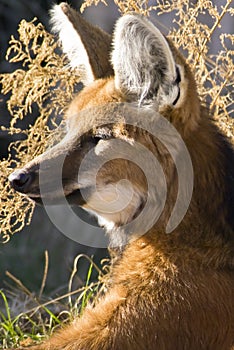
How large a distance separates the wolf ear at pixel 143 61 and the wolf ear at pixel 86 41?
0.40m

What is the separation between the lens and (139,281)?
325cm

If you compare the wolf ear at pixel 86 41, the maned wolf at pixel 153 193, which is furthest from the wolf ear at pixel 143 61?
the wolf ear at pixel 86 41

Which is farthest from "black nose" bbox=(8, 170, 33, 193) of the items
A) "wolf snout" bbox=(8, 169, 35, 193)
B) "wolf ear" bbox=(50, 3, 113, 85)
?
"wolf ear" bbox=(50, 3, 113, 85)

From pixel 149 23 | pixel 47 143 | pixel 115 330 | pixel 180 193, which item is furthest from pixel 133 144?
pixel 47 143

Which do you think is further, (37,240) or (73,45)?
(37,240)

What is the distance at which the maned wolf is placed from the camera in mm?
3146

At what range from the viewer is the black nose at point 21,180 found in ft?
10.4

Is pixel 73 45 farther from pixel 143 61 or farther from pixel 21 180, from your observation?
pixel 21 180

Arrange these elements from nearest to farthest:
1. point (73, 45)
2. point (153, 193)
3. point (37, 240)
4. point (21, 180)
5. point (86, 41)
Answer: point (21, 180), point (153, 193), point (86, 41), point (73, 45), point (37, 240)

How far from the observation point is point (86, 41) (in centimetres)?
370

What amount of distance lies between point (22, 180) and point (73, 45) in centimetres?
91

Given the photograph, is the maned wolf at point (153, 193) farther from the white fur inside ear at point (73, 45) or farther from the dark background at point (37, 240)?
the dark background at point (37, 240)

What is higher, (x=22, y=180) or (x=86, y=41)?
(x=86, y=41)

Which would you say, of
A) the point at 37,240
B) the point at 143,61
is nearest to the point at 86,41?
the point at 143,61
